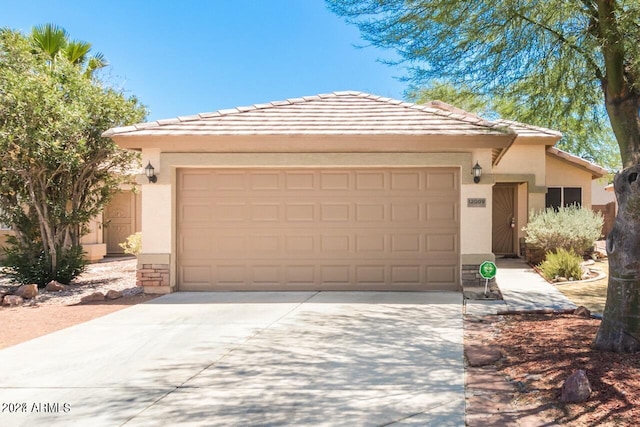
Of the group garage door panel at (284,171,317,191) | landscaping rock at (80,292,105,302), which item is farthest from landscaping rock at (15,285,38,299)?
garage door panel at (284,171,317,191)

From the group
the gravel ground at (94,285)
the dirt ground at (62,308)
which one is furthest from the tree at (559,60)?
the gravel ground at (94,285)

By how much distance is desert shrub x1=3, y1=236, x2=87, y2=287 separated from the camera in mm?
10992

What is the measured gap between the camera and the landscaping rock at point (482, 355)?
17.9 ft

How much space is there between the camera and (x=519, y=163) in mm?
15141

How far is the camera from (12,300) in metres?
9.65

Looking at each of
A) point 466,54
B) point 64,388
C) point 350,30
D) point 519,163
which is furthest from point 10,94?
point 519,163

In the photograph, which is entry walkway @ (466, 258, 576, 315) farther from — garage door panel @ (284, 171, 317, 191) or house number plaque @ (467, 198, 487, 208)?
garage door panel @ (284, 171, 317, 191)

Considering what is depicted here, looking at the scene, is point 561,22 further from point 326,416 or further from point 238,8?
point 238,8

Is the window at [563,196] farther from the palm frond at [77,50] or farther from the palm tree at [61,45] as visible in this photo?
the palm frond at [77,50]

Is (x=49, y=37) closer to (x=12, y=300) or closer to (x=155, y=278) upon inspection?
(x=12, y=300)

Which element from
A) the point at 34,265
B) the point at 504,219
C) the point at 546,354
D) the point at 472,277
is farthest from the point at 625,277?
the point at 504,219

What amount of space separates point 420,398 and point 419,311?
390cm

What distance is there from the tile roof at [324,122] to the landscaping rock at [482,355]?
189 inches

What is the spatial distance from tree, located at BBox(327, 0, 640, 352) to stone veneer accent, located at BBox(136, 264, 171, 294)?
6.13m
